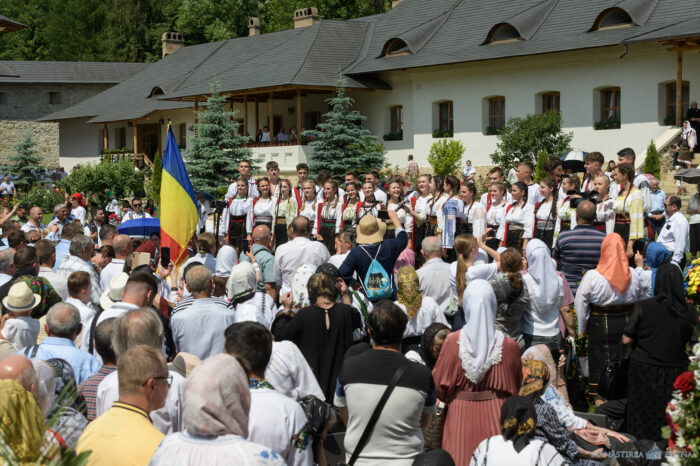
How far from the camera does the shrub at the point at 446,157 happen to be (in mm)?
31469

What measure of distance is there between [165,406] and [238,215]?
10.3 meters

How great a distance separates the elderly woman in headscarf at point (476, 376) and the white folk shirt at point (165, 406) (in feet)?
5.74

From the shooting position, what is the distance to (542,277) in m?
7.73

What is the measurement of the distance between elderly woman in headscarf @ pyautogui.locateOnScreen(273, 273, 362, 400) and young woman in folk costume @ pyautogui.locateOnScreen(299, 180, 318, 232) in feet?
24.1

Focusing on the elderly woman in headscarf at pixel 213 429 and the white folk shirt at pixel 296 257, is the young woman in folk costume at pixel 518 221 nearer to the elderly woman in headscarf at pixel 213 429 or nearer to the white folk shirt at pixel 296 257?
the white folk shirt at pixel 296 257

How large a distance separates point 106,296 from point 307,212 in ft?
23.7

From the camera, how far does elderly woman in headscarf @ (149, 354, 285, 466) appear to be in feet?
11.4

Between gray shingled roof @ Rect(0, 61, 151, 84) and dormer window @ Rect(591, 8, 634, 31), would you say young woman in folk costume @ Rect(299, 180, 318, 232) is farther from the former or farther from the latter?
gray shingled roof @ Rect(0, 61, 151, 84)

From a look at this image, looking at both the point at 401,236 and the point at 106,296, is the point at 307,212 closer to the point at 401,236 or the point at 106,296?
the point at 401,236

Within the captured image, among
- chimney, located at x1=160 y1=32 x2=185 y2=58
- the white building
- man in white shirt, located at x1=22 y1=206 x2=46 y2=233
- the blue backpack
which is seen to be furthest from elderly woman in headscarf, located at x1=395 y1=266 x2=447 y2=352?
chimney, located at x1=160 y1=32 x2=185 y2=58

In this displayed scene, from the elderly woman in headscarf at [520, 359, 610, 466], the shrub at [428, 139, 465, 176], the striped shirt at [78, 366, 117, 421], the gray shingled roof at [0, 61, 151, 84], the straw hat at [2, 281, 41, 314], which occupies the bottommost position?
the elderly woman in headscarf at [520, 359, 610, 466]

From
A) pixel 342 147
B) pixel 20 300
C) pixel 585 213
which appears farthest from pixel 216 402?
pixel 342 147

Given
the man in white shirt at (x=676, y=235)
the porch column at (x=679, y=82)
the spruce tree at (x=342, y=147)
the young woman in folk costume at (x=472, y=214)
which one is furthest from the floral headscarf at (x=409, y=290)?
the spruce tree at (x=342, y=147)

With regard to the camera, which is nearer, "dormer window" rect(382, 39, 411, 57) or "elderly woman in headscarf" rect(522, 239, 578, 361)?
"elderly woman in headscarf" rect(522, 239, 578, 361)
